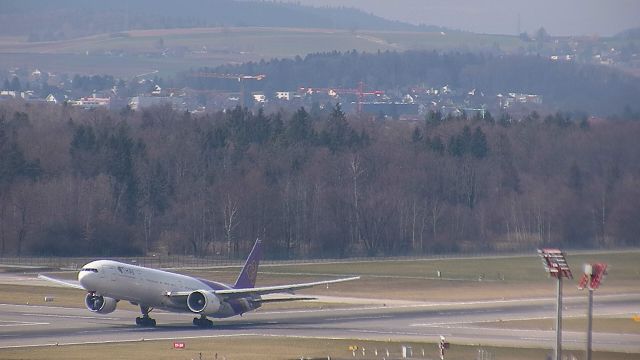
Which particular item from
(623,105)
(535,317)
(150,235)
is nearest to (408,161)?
(623,105)

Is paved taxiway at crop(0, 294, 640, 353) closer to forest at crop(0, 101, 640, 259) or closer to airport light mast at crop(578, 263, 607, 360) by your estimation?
airport light mast at crop(578, 263, 607, 360)

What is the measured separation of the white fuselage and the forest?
51055 millimetres

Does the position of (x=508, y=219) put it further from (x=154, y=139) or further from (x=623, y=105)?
(x=154, y=139)

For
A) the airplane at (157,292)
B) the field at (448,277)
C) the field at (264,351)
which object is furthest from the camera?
the field at (448,277)

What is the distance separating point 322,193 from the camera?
550 feet

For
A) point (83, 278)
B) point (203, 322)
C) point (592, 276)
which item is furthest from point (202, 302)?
point (592, 276)

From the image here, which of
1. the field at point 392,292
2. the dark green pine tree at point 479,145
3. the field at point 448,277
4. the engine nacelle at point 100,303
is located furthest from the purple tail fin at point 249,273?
the dark green pine tree at point 479,145

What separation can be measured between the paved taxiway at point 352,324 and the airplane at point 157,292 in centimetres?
110

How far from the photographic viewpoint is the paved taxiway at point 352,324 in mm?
85750

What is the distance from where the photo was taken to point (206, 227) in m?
159

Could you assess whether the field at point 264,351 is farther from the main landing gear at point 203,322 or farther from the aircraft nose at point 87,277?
the aircraft nose at point 87,277

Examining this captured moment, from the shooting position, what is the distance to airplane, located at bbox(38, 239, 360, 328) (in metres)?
90.8

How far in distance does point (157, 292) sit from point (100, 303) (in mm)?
3521

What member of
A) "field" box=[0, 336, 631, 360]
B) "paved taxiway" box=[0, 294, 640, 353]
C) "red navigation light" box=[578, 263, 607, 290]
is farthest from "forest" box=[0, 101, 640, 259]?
"red navigation light" box=[578, 263, 607, 290]
